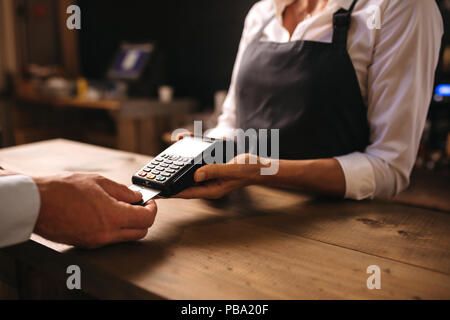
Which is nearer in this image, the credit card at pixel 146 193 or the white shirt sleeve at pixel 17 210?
the white shirt sleeve at pixel 17 210

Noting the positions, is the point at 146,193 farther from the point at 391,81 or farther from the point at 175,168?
the point at 391,81

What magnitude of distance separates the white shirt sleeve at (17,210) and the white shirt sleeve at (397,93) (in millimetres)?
677

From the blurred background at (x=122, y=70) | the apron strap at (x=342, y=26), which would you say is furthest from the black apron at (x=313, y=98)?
the blurred background at (x=122, y=70)

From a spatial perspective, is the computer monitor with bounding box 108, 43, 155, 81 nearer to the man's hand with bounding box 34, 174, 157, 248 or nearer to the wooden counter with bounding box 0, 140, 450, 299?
the wooden counter with bounding box 0, 140, 450, 299

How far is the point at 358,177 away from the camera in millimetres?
920

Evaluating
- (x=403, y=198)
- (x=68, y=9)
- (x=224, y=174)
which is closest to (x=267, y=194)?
(x=224, y=174)

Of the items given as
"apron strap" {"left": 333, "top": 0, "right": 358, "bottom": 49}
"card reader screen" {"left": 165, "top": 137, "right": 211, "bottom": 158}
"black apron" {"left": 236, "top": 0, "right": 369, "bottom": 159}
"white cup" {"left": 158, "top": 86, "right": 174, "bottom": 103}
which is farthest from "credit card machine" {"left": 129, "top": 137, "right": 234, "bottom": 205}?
"white cup" {"left": 158, "top": 86, "right": 174, "bottom": 103}

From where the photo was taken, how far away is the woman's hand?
2.57 feet

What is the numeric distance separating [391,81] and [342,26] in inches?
8.2

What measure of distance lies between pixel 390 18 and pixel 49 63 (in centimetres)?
409

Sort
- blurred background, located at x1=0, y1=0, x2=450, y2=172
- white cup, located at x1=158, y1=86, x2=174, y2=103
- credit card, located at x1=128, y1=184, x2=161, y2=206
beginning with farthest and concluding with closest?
white cup, located at x1=158, y1=86, x2=174, y2=103
blurred background, located at x1=0, y1=0, x2=450, y2=172
credit card, located at x1=128, y1=184, x2=161, y2=206

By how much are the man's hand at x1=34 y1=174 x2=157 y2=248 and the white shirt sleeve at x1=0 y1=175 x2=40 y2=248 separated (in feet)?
0.04

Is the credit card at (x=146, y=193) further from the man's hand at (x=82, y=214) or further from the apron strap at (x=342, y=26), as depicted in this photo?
the apron strap at (x=342, y=26)

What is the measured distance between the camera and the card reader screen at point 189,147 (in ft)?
2.69
